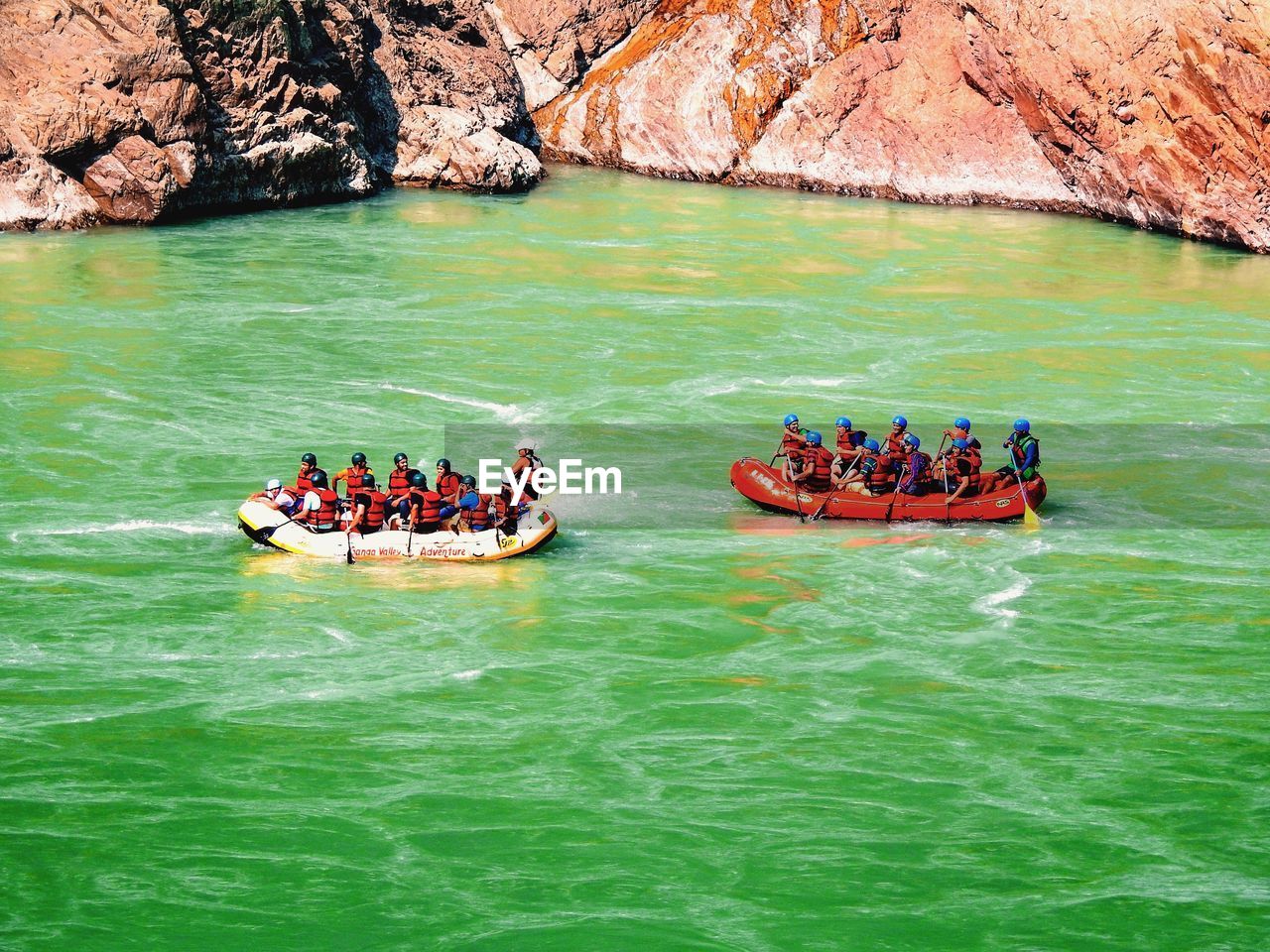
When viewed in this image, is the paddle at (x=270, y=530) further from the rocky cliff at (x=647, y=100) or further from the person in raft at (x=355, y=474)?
the rocky cliff at (x=647, y=100)

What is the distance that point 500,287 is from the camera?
4288cm

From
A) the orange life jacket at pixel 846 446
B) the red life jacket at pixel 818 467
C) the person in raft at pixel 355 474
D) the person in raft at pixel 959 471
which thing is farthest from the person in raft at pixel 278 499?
the person in raft at pixel 959 471

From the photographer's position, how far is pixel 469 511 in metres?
23.8

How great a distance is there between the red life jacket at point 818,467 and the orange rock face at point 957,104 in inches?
1125

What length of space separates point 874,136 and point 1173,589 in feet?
133

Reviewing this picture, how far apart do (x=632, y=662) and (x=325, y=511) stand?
588 cm

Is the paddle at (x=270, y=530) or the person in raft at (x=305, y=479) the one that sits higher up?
the person in raft at (x=305, y=479)

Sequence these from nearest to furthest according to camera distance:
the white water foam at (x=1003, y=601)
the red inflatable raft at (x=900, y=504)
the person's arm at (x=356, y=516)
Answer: the white water foam at (x=1003, y=601), the person's arm at (x=356, y=516), the red inflatable raft at (x=900, y=504)

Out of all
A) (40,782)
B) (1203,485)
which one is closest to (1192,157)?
(1203,485)

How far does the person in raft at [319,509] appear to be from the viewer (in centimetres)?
2373

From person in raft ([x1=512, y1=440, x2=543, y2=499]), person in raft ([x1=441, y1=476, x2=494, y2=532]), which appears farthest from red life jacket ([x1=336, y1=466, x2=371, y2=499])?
person in raft ([x1=512, y1=440, x2=543, y2=499])

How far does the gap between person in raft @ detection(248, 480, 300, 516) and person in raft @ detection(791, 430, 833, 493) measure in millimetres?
7732

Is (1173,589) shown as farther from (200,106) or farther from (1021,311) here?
(200,106)

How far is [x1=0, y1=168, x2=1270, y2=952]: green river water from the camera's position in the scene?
15922 millimetres
